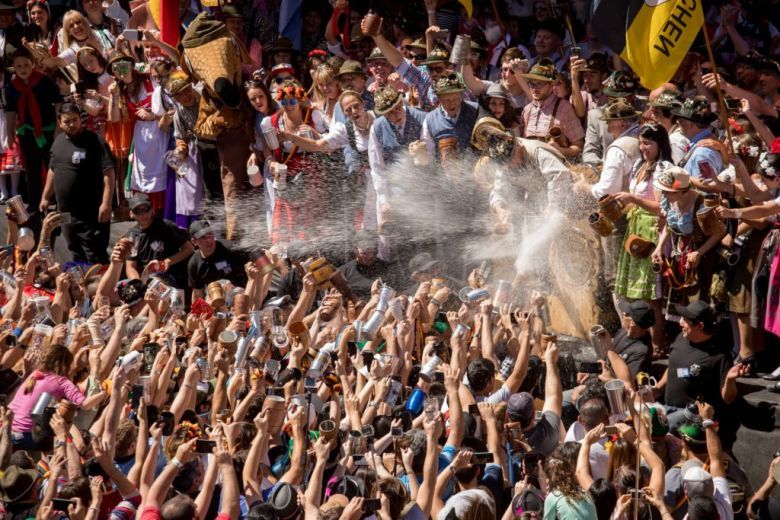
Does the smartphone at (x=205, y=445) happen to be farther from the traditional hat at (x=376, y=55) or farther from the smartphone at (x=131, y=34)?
the smartphone at (x=131, y=34)

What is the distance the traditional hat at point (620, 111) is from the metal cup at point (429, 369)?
8.91 ft

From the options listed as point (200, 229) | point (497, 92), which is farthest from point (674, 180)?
point (200, 229)

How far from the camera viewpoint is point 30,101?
1449 centimetres

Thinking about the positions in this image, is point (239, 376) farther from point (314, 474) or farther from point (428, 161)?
point (428, 161)

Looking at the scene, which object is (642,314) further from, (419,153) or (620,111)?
(419,153)

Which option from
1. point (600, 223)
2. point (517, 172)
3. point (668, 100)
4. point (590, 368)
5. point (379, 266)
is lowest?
point (379, 266)

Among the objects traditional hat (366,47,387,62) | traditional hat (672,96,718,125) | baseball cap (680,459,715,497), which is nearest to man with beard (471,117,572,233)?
traditional hat (672,96,718,125)

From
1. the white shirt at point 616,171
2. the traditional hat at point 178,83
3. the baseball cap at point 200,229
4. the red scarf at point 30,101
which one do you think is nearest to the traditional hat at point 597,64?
the white shirt at point 616,171

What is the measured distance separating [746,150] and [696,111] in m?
0.44

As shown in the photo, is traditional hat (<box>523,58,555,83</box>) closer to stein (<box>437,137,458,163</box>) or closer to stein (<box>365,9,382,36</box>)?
stein (<box>437,137,458,163</box>)

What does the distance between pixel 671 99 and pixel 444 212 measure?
2.24m

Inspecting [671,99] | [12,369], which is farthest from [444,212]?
[12,369]

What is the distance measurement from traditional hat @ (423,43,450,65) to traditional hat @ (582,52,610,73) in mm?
1121

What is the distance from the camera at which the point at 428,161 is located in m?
11.3
